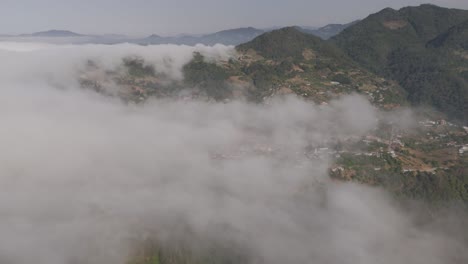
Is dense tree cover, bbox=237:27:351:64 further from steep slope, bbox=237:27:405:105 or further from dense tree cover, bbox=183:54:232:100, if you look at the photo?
dense tree cover, bbox=183:54:232:100

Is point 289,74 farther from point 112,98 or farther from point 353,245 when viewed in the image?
point 353,245

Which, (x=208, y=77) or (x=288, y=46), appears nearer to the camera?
(x=208, y=77)

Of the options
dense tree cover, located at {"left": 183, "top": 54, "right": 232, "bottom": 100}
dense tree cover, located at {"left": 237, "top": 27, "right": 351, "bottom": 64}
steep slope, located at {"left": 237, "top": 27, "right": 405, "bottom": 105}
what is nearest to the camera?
steep slope, located at {"left": 237, "top": 27, "right": 405, "bottom": 105}

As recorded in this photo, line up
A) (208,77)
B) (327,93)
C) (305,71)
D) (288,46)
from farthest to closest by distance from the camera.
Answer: (288,46) < (305,71) < (208,77) < (327,93)

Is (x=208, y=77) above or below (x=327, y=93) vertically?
above

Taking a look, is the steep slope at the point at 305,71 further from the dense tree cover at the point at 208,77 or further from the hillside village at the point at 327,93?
the dense tree cover at the point at 208,77

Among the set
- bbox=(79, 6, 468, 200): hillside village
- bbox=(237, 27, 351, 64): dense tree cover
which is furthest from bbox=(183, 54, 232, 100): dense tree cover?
bbox=(237, 27, 351, 64): dense tree cover

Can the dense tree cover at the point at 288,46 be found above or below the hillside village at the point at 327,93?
above

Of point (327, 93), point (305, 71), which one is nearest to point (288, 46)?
point (305, 71)

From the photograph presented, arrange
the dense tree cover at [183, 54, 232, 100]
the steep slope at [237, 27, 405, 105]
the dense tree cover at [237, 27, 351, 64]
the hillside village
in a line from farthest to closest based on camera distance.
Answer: the dense tree cover at [237, 27, 351, 64] → the dense tree cover at [183, 54, 232, 100] → the steep slope at [237, 27, 405, 105] → the hillside village

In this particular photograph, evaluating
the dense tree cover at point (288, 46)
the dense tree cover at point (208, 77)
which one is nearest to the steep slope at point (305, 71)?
the dense tree cover at point (288, 46)

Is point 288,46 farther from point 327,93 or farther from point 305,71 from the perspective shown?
point 327,93
